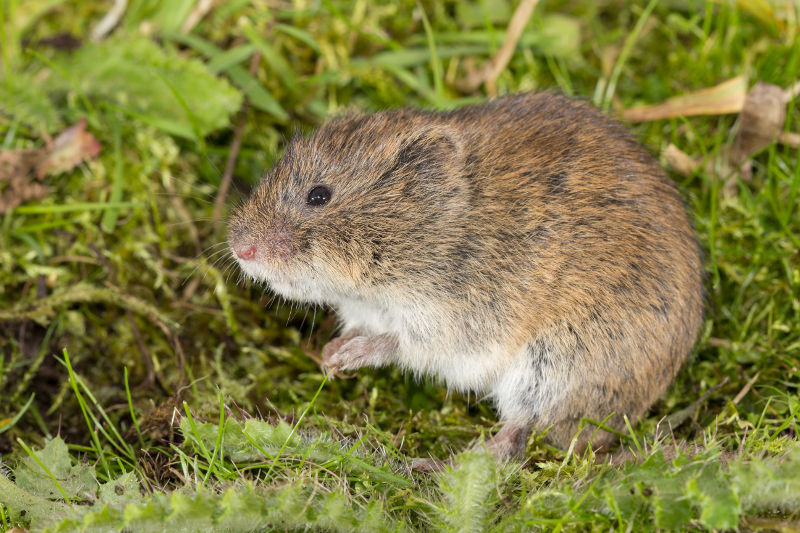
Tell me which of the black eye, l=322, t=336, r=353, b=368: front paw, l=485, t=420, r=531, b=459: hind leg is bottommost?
l=485, t=420, r=531, b=459: hind leg

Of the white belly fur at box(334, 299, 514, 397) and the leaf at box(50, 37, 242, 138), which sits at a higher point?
the leaf at box(50, 37, 242, 138)

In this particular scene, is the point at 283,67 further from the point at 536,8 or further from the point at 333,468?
the point at 333,468

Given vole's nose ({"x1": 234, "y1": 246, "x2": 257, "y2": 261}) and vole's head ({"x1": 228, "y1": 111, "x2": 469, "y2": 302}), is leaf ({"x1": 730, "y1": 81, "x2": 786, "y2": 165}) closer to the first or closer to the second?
vole's head ({"x1": 228, "y1": 111, "x2": 469, "y2": 302})

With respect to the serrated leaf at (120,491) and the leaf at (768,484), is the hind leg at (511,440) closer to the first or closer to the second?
the leaf at (768,484)

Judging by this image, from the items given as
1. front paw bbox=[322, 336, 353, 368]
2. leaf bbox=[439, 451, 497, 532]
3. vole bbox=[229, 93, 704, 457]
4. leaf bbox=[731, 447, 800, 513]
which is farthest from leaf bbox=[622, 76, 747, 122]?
leaf bbox=[439, 451, 497, 532]

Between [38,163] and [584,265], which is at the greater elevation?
[38,163]

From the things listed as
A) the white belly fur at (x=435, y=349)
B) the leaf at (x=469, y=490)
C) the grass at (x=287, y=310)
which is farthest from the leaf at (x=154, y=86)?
the leaf at (x=469, y=490)

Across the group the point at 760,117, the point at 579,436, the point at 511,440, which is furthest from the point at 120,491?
the point at 760,117

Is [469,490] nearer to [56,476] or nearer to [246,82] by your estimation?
[56,476]
